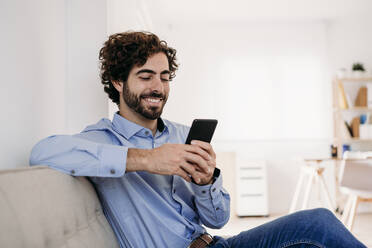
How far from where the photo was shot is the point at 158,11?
16.6 ft

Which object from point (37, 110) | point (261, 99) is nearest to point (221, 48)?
point (261, 99)

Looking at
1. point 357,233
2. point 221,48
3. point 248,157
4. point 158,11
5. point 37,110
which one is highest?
point 158,11

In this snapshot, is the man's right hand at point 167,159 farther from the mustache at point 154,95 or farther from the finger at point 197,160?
the mustache at point 154,95

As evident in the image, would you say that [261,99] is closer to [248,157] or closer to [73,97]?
[248,157]

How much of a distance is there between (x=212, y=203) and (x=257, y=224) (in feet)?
11.6

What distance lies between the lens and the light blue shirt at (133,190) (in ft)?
3.76

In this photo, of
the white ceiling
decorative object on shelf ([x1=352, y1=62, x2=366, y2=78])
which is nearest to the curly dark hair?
the white ceiling

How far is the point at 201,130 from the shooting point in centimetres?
127

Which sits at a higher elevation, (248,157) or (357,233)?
(248,157)

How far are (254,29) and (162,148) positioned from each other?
197 inches

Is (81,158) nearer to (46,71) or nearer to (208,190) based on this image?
(208,190)

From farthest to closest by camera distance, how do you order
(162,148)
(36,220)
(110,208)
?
1. (110,208)
2. (162,148)
3. (36,220)

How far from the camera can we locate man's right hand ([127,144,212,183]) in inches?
44.8

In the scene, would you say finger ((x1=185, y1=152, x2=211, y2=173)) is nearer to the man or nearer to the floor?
the man
